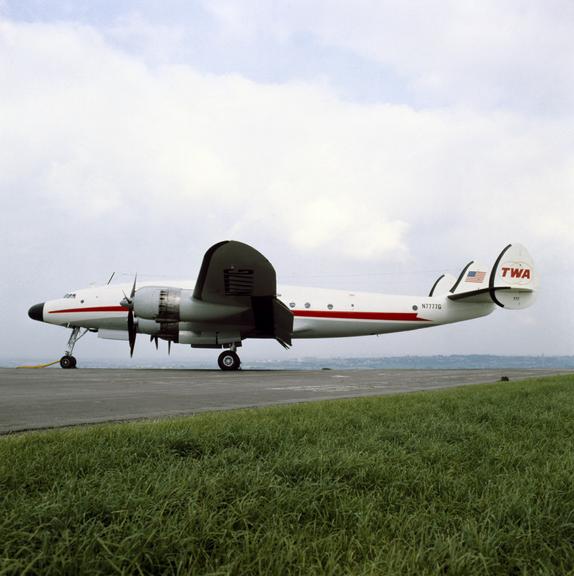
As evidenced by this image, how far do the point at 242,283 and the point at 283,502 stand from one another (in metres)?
18.3

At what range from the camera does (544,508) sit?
8.50 ft

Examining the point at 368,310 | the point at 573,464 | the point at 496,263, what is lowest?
the point at 573,464

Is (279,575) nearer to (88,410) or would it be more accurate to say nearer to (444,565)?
(444,565)

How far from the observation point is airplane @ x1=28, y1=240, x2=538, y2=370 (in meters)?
20.7

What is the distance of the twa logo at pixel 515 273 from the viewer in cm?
2864

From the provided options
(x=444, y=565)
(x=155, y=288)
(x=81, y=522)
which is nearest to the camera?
(x=444, y=565)

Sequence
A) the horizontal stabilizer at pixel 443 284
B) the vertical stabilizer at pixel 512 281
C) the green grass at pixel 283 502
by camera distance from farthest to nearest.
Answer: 1. the horizontal stabilizer at pixel 443 284
2. the vertical stabilizer at pixel 512 281
3. the green grass at pixel 283 502

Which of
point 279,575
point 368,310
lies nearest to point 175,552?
point 279,575

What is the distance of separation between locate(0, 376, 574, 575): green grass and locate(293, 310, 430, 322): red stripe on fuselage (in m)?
20.6

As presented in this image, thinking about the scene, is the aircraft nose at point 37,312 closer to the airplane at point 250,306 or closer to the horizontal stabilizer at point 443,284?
the airplane at point 250,306

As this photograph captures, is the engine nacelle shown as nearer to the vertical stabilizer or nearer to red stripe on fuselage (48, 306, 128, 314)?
red stripe on fuselage (48, 306, 128, 314)

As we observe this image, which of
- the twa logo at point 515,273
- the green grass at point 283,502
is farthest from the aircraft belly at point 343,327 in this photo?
the green grass at point 283,502

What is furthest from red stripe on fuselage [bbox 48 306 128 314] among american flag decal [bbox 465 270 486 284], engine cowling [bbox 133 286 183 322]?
american flag decal [bbox 465 270 486 284]

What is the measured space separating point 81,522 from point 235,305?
63.6 ft
